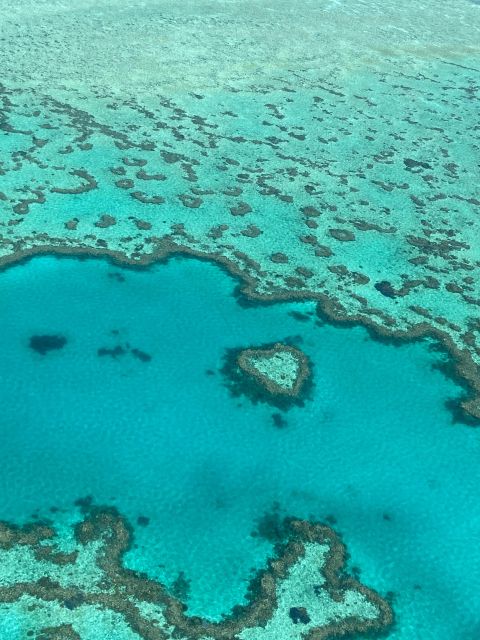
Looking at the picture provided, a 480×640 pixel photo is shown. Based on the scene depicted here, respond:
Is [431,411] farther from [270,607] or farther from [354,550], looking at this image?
[270,607]

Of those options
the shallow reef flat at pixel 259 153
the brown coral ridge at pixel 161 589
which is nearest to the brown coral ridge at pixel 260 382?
the shallow reef flat at pixel 259 153

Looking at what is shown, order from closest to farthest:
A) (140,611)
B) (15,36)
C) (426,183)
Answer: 1. (140,611)
2. (426,183)
3. (15,36)

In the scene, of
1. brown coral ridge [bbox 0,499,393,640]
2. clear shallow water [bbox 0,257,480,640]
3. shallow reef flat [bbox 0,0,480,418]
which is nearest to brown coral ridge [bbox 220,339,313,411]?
clear shallow water [bbox 0,257,480,640]

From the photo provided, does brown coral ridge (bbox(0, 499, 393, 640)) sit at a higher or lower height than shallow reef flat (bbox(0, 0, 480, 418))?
lower

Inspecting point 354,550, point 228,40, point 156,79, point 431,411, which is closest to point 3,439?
point 354,550

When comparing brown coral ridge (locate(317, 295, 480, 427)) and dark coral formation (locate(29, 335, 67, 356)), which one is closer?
dark coral formation (locate(29, 335, 67, 356))

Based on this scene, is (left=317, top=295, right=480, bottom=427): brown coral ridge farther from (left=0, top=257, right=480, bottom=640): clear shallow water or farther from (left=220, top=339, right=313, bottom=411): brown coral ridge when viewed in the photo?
(left=220, top=339, right=313, bottom=411): brown coral ridge
